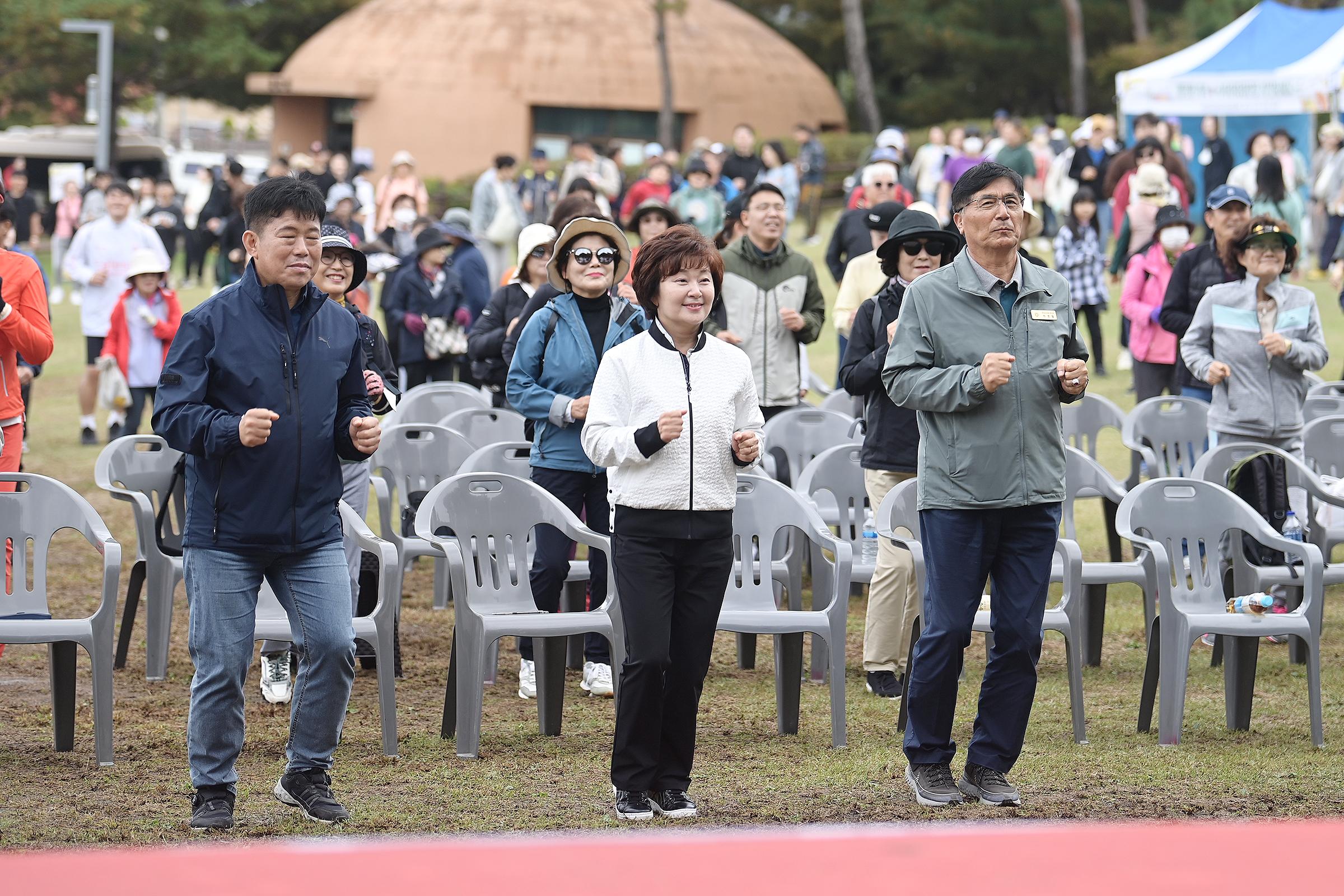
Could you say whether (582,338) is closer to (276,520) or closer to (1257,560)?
(276,520)

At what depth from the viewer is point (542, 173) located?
74.4 ft

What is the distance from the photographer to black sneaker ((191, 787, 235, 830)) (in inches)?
192

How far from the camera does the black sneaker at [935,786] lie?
524cm

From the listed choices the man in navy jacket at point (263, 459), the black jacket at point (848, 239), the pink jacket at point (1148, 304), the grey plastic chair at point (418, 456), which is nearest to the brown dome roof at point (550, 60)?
the black jacket at point (848, 239)

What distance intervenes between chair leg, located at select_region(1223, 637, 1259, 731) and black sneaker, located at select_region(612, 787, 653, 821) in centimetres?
262

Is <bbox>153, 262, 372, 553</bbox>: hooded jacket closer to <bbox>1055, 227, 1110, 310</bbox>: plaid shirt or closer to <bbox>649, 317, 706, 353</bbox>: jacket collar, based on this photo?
<bbox>649, 317, 706, 353</bbox>: jacket collar

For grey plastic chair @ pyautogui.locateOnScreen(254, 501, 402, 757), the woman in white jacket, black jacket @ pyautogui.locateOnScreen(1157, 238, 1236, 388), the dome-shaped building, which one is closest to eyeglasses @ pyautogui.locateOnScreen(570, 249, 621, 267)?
grey plastic chair @ pyautogui.locateOnScreen(254, 501, 402, 757)

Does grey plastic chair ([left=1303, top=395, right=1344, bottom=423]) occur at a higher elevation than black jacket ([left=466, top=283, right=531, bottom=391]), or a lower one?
lower

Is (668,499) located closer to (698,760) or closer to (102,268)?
(698,760)

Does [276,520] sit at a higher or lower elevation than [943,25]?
lower

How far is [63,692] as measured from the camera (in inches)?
236

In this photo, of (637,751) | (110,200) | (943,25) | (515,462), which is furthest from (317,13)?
(637,751)

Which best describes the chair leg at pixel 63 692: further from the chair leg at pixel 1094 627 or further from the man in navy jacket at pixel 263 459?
the chair leg at pixel 1094 627

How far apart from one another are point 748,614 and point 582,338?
1360 millimetres
